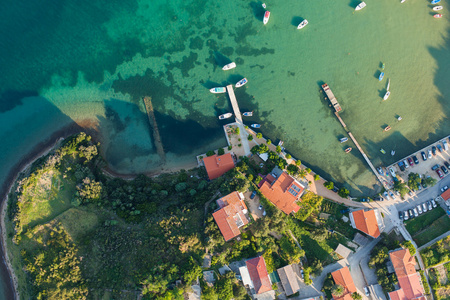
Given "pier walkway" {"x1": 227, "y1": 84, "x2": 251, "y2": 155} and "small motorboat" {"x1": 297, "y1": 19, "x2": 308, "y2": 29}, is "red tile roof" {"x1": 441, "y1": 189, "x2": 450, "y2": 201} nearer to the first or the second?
"pier walkway" {"x1": 227, "y1": 84, "x2": 251, "y2": 155}

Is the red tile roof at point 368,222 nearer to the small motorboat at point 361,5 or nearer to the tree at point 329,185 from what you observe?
the tree at point 329,185

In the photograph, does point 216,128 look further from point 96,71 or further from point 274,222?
point 96,71

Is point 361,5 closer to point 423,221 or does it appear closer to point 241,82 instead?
point 241,82

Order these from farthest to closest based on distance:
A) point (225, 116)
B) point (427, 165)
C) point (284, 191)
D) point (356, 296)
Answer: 1. point (225, 116)
2. point (427, 165)
3. point (284, 191)
4. point (356, 296)

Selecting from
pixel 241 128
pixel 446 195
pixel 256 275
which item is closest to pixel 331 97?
pixel 241 128

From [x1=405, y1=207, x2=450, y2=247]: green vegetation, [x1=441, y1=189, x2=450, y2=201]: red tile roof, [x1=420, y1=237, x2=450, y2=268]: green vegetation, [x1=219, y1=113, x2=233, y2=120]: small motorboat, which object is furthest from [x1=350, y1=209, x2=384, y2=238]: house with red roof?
[x1=219, y1=113, x2=233, y2=120]: small motorboat

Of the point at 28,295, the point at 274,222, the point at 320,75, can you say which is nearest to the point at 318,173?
the point at 274,222
